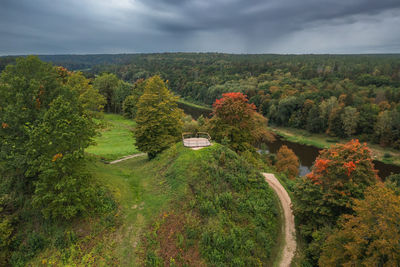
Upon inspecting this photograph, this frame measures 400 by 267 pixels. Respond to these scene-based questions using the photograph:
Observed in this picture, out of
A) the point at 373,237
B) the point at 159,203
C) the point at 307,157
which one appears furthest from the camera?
the point at 307,157

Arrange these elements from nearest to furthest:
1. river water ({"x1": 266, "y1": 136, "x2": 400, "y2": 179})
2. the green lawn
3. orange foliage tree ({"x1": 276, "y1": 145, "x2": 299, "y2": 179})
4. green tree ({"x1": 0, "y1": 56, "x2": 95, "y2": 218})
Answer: green tree ({"x1": 0, "y1": 56, "x2": 95, "y2": 218}) < the green lawn < orange foliage tree ({"x1": 276, "y1": 145, "x2": 299, "y2": 179}) < river water ({"x1": 266, "y1": 136, "x2": 400, "y2": 179})

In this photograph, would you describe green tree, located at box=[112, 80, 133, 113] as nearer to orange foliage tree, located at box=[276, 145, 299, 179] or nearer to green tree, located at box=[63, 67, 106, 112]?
green tree, located at box=[63, 67, 106, 112]

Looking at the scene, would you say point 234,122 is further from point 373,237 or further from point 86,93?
point 86,93

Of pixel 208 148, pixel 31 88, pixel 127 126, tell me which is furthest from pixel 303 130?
pixel 31 88

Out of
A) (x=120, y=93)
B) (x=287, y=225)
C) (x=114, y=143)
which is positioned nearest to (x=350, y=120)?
(x=287, y=225)

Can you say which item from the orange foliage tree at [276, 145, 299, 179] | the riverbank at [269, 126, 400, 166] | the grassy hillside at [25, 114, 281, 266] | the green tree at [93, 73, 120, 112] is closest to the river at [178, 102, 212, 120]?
the riverbank at [269, 126, 400, 166]

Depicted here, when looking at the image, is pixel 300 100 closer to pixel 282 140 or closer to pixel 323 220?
pixel 282 140

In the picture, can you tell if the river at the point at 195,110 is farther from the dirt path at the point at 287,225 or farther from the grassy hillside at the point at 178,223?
→ the grassy hillside at the point at 178,223
